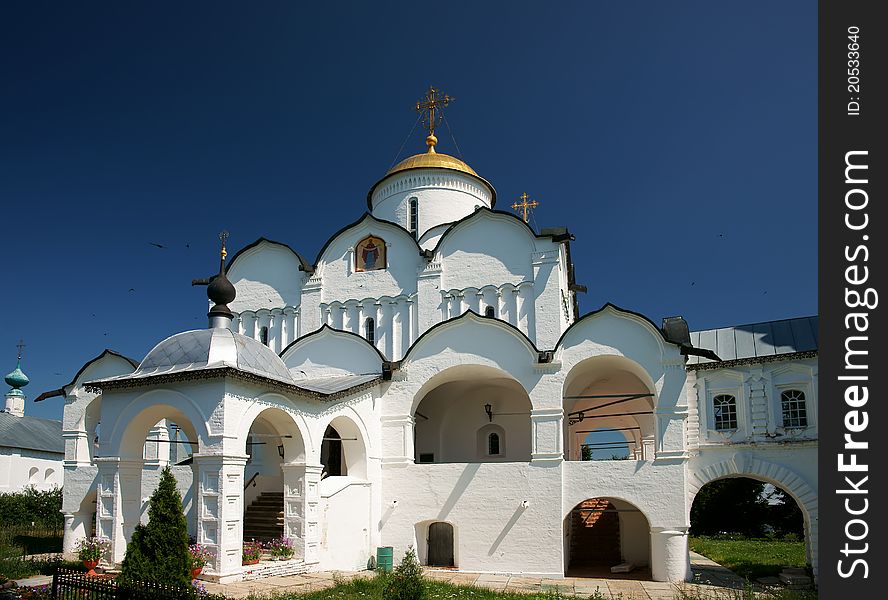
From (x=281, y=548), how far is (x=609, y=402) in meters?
10.4

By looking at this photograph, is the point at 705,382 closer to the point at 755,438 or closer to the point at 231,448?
the point at 755,438

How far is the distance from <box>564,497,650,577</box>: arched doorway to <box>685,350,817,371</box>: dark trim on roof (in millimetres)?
3383

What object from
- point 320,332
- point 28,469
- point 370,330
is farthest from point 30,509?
point 370,330

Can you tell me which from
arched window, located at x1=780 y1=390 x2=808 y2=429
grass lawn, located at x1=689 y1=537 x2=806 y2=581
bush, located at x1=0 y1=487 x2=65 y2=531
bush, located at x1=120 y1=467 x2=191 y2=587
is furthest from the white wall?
arched window, located at x1=780 y1=390 x2=808 y2=429

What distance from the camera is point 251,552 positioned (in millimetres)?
12109

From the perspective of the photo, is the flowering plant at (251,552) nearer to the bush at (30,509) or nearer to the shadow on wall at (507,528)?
the shadow on wall at (507,528)

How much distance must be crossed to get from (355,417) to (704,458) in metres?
6.86

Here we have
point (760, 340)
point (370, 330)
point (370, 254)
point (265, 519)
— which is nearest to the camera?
point (265, 519)

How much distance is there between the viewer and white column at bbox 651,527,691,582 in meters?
13.6

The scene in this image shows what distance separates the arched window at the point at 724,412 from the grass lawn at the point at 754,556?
2.72 meters

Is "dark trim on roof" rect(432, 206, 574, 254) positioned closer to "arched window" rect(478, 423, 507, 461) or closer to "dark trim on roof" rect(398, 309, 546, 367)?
"dark trim on roof" rect(398, 309, 546, 367)

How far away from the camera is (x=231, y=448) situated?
11.5 metres

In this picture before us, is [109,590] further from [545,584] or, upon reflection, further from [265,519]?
[545,584]

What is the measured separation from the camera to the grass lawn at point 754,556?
15.4 m
